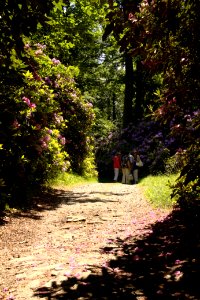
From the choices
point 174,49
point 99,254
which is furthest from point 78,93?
point 99,254

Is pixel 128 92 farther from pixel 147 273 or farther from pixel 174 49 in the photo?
pixel 147 273

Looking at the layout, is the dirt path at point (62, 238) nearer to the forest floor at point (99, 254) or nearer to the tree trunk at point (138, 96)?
the forest floor at point (99, 254)

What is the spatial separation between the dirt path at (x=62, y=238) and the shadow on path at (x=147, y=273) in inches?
5.6

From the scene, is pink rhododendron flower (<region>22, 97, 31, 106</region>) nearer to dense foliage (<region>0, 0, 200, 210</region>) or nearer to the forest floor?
dense foliage (<region>0, 0, 200, 210</region>)

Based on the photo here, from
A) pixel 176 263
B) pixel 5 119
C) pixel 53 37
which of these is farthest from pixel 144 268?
pixel 53 37

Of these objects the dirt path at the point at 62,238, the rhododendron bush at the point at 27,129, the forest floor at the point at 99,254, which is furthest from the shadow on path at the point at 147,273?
the rhododendron bush at the point at 27,129

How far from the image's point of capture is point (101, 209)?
10.3 metres

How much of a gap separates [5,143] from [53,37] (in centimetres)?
669

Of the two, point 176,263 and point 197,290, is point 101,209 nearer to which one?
point 176,263

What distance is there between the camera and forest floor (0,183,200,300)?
15.2 ft

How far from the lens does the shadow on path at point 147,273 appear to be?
4.43 meters

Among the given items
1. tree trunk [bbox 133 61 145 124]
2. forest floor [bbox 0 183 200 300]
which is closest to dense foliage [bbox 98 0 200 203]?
forest floor [bbox 0 183 200 300]

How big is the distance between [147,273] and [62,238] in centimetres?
A: 266

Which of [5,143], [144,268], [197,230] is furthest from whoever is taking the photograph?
[5,143]
